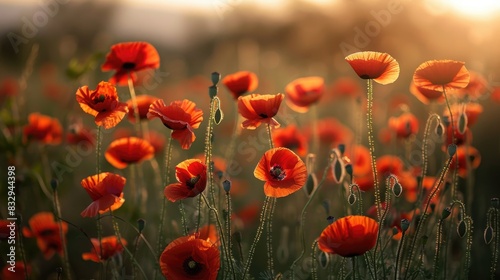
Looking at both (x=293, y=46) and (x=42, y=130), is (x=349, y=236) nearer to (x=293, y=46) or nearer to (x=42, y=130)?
(x=42, y=130)

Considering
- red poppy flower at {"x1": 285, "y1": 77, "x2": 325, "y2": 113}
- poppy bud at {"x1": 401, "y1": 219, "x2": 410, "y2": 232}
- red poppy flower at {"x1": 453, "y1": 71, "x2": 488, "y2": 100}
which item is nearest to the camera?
poppy bud at {"x1": 401, "y1": 219, "x2": 410, "y2": 232}

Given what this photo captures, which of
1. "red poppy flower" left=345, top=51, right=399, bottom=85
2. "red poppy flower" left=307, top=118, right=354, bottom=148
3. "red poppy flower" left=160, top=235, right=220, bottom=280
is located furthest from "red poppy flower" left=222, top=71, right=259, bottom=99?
"red poppy flower" left=307, top=118, right=354, bottom=148

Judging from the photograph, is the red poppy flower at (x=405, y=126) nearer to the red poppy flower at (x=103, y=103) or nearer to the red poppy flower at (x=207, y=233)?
the red poppy flower at (x=207, y=233)

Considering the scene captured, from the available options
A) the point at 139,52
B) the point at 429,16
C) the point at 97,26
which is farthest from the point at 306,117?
the point at 97,26

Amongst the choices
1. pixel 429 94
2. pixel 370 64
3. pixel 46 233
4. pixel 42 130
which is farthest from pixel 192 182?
pixel 42 130

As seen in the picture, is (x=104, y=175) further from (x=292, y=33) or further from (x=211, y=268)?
(x=292, y=33)

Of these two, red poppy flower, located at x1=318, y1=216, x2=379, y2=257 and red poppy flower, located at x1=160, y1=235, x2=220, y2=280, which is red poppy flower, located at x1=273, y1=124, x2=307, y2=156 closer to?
red poppy flower, located at x1=160, y1=235, x2=220, y2=280

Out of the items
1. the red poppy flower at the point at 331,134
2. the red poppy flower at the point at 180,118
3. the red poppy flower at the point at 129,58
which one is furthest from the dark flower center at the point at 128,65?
the red poppy flower at the point at 331,134
